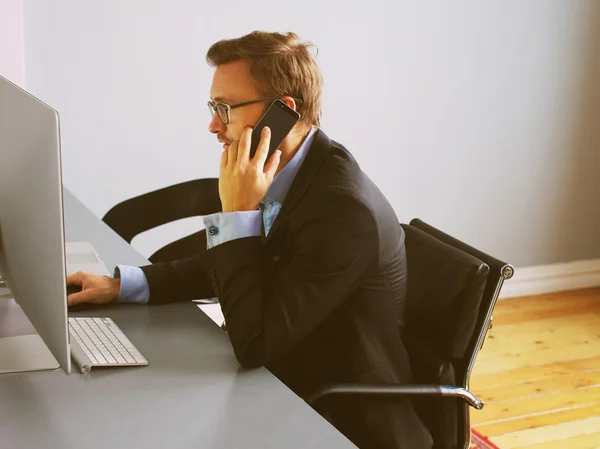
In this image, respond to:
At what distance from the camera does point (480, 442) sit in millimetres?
2645

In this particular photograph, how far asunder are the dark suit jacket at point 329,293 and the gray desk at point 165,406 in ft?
0.29

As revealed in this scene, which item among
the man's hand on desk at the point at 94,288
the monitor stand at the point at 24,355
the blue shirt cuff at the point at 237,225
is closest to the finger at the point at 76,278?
the man's hand on desk at the point at 94,288

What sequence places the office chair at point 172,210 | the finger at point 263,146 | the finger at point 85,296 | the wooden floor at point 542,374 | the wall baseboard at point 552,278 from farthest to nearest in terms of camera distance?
the wall baseboard at point 552,278 → the wooden floor at point 542,374 → the office chair at point 172,210 → the finger at point 85,296 → the finger at point 263,146

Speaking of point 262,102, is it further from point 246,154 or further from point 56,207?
point 56,207

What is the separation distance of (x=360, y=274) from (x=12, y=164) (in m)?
0.66

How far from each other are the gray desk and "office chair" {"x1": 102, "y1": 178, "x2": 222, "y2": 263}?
1.03 meters

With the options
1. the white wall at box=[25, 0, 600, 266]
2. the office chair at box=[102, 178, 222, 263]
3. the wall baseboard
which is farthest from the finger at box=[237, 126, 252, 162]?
the wall baseboard

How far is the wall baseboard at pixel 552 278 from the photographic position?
4070mm

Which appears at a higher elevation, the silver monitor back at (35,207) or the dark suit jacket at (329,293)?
the silver monitor back at (35,207)

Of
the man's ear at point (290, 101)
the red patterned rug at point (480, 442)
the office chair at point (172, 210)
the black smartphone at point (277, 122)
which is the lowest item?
the red patterned rug at point (480, 442)

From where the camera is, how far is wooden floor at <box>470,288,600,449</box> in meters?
2.75

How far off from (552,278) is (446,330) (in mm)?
2690

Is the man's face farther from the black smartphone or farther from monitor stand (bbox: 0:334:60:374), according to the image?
monitor stand (bbox: 0:334:60:374)

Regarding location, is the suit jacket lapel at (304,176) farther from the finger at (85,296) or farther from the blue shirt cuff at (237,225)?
the finger at (85,296)
